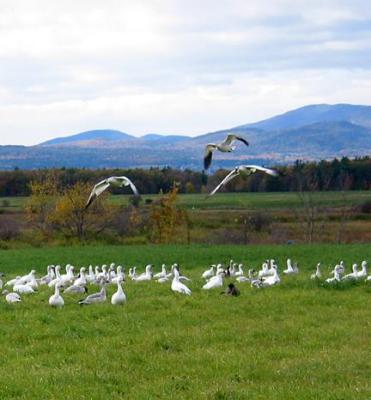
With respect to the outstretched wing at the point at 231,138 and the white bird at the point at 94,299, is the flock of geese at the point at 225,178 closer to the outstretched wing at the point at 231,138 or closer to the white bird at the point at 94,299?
the outstretched wing at the point at 231,138

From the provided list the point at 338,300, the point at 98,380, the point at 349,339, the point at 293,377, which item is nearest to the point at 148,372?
the point at 98,380

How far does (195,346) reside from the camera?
Answer: 13.7 m

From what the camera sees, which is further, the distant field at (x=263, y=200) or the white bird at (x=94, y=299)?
the distant field at (x=263, y=200)

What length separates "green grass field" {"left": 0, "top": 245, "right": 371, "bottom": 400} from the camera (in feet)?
35.3

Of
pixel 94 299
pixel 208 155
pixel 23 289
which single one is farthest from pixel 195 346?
pixel 23 289

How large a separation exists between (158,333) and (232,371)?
121 inches

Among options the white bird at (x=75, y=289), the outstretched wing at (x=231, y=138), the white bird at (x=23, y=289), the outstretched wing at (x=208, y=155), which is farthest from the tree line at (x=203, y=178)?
the outstretched wing at (x=208, y=155)

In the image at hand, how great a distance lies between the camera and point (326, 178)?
80062 mm

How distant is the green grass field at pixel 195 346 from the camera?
10.8 meters

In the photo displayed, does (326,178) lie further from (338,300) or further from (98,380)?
(98,380)

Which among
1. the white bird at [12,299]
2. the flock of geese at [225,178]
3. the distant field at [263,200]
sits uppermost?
the flock of geese at [225,178]

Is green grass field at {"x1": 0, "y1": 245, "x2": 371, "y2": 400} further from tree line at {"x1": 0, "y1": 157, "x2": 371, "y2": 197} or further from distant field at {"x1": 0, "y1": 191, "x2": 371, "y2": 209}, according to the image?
tree line at {"x1": 0, "y1": 157, "x2": 371, "y2": 197}

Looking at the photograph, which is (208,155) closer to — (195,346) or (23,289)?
(195,346)

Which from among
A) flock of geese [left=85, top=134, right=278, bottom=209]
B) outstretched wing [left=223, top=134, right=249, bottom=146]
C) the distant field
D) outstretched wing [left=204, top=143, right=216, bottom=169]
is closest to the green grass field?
flock of geese [left=85, top=134, right=278, bottom=209]
